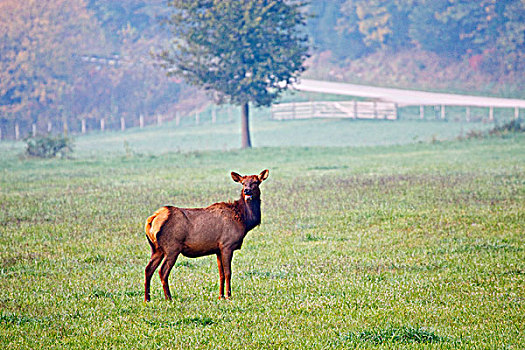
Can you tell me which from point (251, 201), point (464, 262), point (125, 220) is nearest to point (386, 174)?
point (125, 220)

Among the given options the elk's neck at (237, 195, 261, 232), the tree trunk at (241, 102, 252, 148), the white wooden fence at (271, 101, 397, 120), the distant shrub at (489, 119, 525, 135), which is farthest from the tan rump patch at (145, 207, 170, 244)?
the white wooden fence at (271, 101, 397, 120)

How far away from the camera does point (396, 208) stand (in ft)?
66.8

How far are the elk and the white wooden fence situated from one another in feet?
189

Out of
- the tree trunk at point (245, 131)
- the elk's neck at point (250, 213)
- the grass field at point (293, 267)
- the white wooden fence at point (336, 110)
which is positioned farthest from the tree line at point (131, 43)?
the elk's neck at point (250, 213)

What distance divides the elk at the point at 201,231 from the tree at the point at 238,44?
36874mm

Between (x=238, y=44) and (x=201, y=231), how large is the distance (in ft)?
127

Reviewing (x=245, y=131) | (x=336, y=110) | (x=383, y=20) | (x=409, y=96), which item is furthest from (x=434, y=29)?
(x=245, y=131)

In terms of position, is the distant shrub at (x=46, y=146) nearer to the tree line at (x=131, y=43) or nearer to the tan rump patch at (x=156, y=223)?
the tree line at (x=131, y=43)

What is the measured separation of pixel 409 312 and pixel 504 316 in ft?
3.97

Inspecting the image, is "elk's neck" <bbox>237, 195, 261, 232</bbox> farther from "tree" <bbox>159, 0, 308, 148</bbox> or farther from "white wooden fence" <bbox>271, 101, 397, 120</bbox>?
"white wooden fence" <bbox>271, 101, 397, 120</bbox>

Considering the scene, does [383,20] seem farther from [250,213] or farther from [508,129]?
[250,213]

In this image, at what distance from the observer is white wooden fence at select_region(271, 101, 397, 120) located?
2667 inches

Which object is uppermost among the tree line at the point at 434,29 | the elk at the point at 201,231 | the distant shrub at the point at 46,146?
the tree line at the point at 434,29

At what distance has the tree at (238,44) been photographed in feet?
155
